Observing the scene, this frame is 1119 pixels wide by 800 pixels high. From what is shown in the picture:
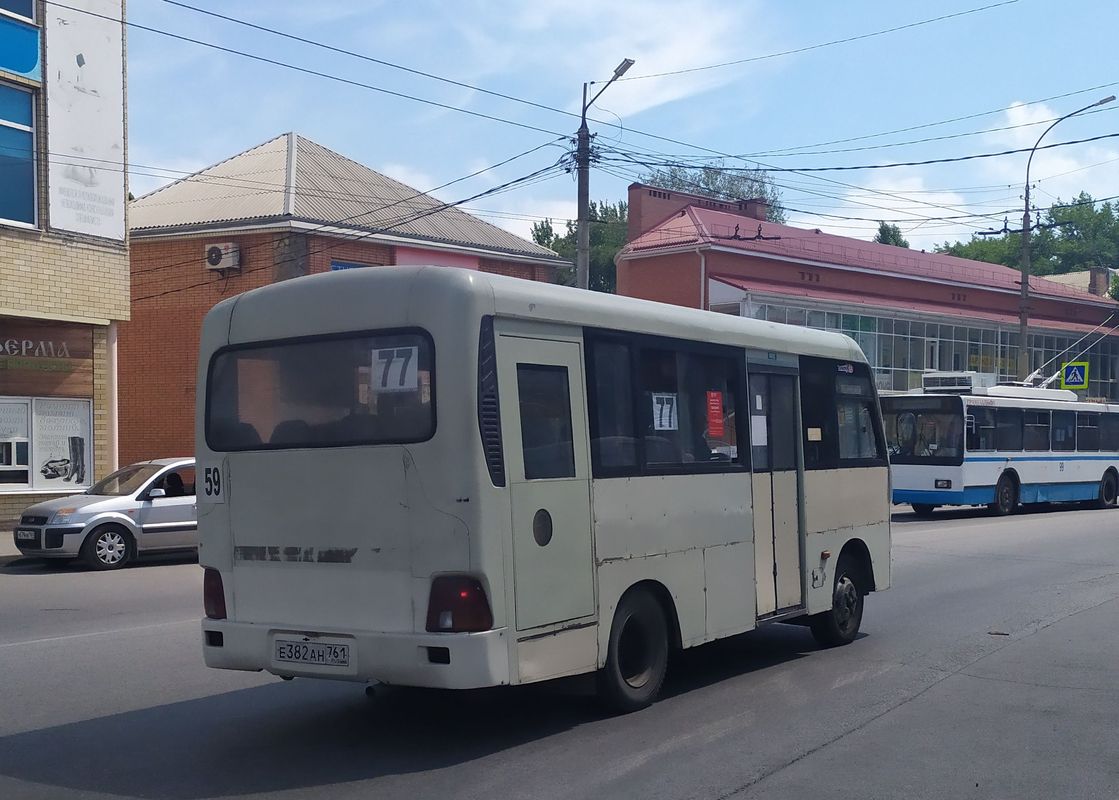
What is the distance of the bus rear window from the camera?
22.7ft

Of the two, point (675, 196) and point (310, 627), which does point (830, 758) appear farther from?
point (675, 196)

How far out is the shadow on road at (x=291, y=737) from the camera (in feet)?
21.4

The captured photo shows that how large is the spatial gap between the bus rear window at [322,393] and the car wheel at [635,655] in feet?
6.47

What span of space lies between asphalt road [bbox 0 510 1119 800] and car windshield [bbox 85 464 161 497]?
5949mm

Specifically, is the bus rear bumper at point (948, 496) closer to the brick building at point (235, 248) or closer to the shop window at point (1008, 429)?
the shop window at point (1008, 429)

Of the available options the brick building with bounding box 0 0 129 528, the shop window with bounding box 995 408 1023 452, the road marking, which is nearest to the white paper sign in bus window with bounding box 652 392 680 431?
the road marking

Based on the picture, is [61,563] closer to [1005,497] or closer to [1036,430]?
[1005,497]

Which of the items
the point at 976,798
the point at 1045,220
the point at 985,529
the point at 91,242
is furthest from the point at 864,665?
the point at 1045,220

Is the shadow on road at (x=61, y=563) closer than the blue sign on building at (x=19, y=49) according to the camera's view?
Yes

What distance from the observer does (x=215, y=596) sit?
24.9 ft

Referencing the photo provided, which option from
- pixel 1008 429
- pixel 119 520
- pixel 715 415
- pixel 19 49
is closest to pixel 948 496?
pixel 1008 429

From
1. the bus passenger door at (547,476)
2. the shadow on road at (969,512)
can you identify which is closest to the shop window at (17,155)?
the bus passenger door at (547,476)

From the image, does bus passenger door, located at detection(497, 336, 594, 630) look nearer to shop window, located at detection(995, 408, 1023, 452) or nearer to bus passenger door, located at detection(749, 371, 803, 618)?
bus passenger door, located at detection(749, 371, 803, 618)

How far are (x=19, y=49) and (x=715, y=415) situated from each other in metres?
18.4
